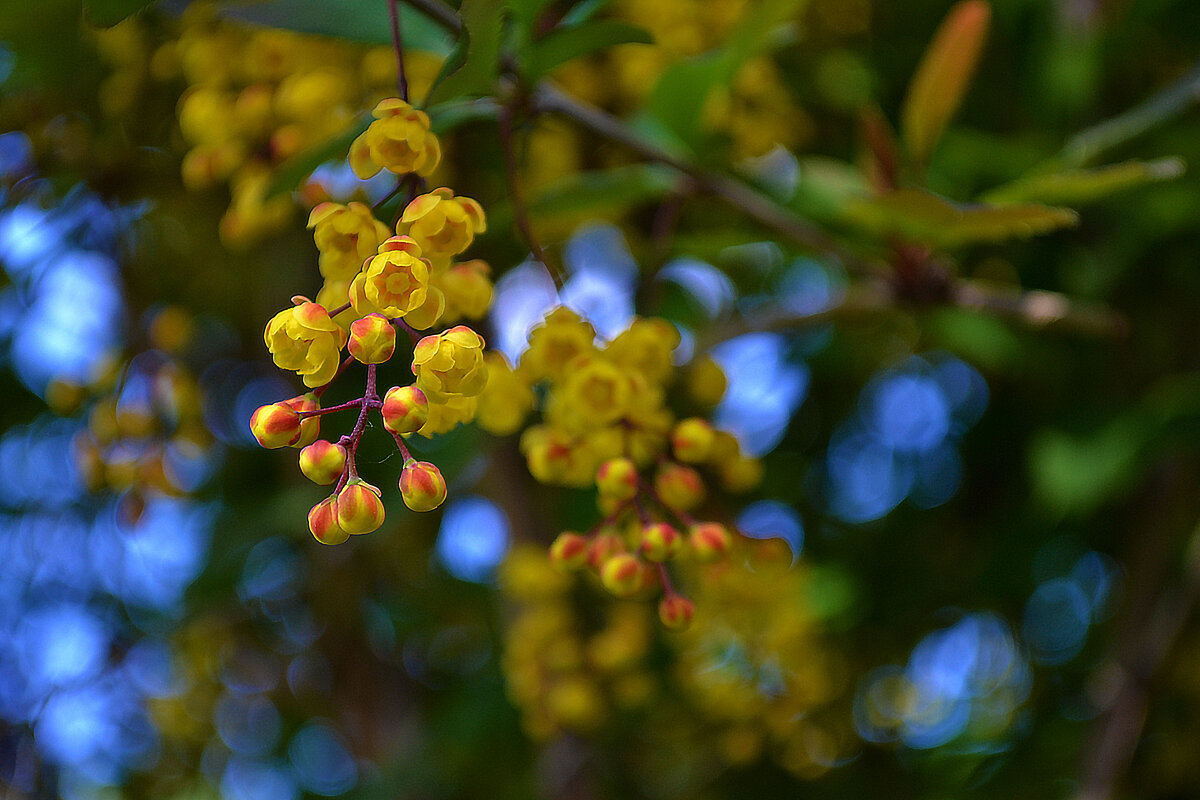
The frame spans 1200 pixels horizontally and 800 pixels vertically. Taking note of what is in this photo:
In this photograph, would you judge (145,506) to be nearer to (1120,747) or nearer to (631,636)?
(631,636)

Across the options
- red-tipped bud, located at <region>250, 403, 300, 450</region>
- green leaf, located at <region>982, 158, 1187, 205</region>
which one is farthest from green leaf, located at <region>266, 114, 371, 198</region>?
green leaf, located at <region>982, 158, 1187, 205</region>

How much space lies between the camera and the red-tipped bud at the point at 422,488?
1.75 feet

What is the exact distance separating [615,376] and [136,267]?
1307 mm

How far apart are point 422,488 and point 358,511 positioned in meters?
0.04

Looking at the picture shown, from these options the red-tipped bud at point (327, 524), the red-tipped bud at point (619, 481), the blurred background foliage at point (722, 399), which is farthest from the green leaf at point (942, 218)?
the red-tipped bud at point (327, 524)

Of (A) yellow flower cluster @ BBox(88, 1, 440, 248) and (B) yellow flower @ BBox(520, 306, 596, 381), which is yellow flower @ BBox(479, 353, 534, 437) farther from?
(A) yellow flower cluster @ BBox(88, 1, 440, 248)

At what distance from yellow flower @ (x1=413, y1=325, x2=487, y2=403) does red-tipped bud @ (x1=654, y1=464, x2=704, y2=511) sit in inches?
10.5

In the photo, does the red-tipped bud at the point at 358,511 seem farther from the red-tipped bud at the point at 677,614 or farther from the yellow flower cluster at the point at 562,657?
the yellow flower cluster at the point at 562,657

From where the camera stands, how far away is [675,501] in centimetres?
76

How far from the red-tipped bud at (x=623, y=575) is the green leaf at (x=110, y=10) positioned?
1.79 feet

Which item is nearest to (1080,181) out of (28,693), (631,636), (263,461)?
(631,636)

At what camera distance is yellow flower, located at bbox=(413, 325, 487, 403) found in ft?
1.76

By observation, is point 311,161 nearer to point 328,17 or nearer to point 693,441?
point 328,17

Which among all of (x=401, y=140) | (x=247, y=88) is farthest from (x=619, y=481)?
(x=247, y=88)
